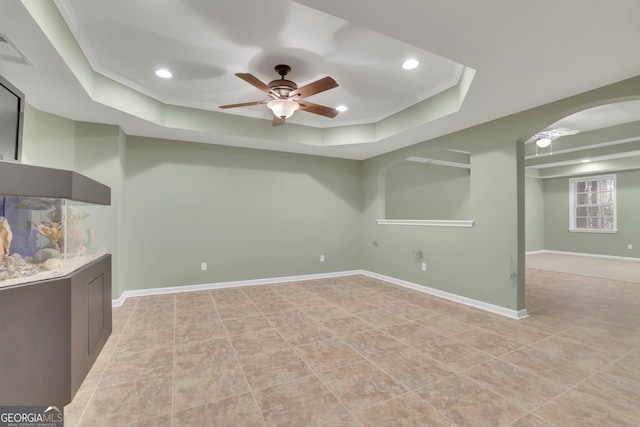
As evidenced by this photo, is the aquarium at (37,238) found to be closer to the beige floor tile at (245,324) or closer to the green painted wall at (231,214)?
the beige floor tile at (245,324)

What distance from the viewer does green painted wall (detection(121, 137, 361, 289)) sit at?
13.4 ft

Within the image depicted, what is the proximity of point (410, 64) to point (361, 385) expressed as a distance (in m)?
2.82

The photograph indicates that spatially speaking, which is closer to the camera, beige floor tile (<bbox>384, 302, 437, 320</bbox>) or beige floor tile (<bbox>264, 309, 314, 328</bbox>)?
beige floor tile (<bbox>264, 309, 314, 328</bbox>)

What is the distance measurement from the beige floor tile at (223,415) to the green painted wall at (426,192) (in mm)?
4871

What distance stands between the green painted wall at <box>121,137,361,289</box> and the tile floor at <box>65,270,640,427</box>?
2.68 feet

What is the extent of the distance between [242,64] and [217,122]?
1.37m

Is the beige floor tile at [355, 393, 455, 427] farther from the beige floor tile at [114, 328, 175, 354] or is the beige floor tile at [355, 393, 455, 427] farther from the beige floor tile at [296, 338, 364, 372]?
the beige floor tile at [114, 328, 175, 354]

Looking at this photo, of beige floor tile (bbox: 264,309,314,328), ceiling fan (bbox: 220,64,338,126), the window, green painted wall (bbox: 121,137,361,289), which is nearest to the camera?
ceiling fan (bbox: 220,64,338,126)

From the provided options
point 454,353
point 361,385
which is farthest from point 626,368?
point 361,385

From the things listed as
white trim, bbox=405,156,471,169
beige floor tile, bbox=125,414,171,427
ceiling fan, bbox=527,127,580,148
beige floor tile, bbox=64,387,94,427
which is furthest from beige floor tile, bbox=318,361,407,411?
white trim, bbox=405,156,471,169

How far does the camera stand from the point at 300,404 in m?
1.72

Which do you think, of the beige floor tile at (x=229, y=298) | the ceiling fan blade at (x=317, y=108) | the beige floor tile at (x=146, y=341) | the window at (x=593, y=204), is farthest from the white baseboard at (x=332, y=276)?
the window at (x=593, y=204)

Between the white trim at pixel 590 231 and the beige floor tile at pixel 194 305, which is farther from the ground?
the white trim at pixel 590 231

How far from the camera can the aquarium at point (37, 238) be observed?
1.41m
